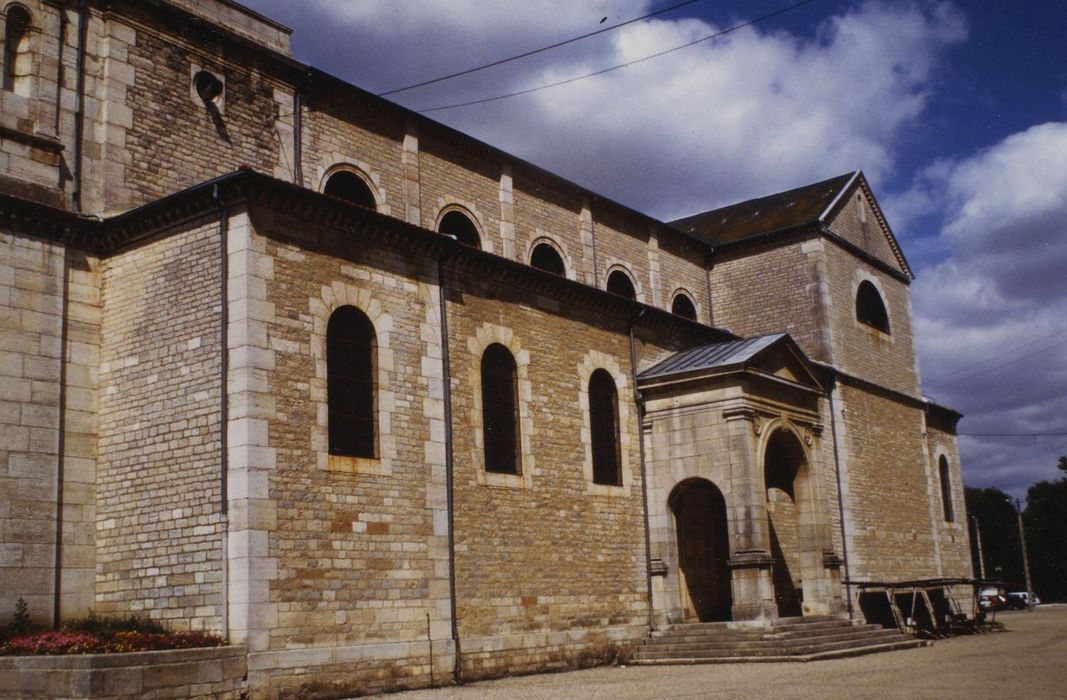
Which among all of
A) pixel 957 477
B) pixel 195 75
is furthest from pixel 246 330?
pixel 957 477

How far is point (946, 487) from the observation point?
35.9 meters

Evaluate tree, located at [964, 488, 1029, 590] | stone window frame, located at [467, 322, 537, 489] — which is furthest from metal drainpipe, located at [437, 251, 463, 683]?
tree, located at [964, 488, 1029, 590]

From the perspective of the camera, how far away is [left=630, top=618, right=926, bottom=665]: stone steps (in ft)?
64.1

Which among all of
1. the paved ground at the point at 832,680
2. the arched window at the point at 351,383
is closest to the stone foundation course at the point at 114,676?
the paved ground at the point at 832,680

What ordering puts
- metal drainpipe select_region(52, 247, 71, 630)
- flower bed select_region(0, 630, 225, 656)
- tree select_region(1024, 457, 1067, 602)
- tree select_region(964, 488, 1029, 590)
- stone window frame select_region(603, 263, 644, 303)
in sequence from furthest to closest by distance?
tree select_region(964, 488, 1029, 590)
tree select_region(1024, 457, 1067, 602)
stone window frame select_region(603, 263, 644, 303)
metal drainpipe select_region(52, 247, 71, 630)
flower bed select_region(0, 630, 225, 656)

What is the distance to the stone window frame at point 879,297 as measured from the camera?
102ft

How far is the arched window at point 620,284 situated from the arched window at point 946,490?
48.1 feet

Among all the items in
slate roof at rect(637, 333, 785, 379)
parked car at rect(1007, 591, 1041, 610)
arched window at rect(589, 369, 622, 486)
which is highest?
slate roof at rect(637, 333, 785, 379)

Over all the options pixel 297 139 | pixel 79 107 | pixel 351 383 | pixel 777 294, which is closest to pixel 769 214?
pixel 777 294

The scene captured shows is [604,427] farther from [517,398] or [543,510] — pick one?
[543,510]

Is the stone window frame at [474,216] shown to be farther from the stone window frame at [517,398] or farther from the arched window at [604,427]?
the arched window at [604,427]

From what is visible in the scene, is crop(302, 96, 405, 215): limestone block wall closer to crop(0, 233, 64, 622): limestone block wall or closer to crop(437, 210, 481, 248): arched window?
crop(437, 210, 481, 248): arched window

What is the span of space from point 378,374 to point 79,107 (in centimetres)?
593

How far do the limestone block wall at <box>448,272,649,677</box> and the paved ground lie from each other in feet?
2.86
